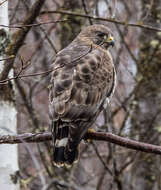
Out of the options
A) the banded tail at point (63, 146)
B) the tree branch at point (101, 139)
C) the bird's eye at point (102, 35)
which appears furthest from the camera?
the bird's eye at point (102, 35)

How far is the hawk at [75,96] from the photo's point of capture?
3.89 m

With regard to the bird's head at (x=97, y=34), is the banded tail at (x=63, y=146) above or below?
below

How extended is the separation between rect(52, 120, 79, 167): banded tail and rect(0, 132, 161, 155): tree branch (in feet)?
0.26

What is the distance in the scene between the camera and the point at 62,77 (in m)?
4.23

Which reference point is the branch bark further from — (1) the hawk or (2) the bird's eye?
(2) the bird's eye

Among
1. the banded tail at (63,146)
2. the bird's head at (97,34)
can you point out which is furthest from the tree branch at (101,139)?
the bird's head at (97,34)

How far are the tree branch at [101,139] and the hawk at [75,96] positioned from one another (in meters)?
0.13

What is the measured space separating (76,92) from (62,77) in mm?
223

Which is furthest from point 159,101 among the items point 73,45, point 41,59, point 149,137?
point 73,45

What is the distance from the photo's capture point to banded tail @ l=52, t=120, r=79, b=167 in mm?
3842

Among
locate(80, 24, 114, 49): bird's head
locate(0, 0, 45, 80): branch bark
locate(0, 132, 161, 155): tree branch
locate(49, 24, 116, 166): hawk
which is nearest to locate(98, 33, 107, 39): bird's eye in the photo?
locate(80, 24, 114, 49): bird's head

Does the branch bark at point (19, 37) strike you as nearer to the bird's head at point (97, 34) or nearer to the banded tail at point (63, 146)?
the banded tail at point (63, 146)

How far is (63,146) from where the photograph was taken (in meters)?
3.86

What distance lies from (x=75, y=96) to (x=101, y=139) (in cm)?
63
